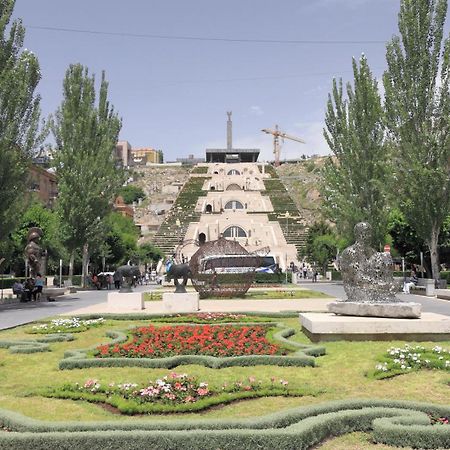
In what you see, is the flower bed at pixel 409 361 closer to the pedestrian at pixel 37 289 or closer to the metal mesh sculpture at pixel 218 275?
the metal mesh sculpture at pixel 218 275

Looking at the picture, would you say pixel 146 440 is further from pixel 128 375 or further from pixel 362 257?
pixel 362 257

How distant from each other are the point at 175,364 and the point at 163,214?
295 ft

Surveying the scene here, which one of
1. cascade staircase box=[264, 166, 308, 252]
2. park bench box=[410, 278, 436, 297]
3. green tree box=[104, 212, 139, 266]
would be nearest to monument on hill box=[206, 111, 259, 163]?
cascade staircase box=[264, 166, 308, 252]

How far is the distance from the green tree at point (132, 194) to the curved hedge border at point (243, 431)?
11053 centimetres

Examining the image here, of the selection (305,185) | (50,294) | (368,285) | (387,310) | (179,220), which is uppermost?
(305,185)

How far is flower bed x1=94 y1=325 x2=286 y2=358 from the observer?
925 centimetres

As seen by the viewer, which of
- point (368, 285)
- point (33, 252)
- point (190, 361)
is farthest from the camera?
point (33, 252)

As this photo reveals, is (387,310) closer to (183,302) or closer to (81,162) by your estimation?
(183,302)

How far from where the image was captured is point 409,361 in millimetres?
7996

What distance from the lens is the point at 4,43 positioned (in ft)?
74.9

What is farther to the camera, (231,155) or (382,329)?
(231,155)

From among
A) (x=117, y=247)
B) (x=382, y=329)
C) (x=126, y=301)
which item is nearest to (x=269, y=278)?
(x=117, y=247)

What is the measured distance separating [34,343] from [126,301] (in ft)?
27.6

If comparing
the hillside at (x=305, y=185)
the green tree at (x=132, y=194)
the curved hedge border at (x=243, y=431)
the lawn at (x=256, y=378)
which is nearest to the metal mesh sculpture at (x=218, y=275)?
the lawn at (x=256, y=378)
